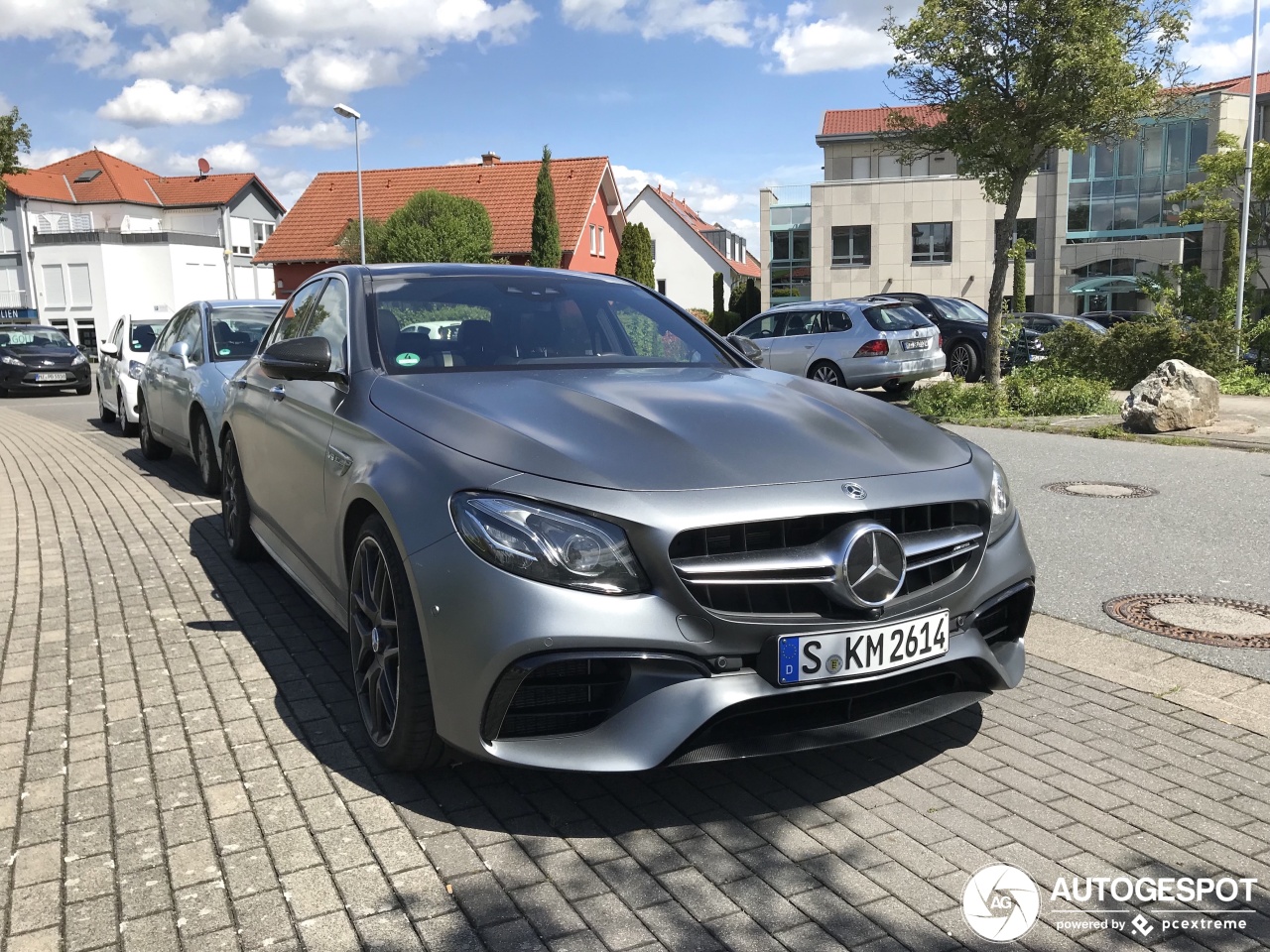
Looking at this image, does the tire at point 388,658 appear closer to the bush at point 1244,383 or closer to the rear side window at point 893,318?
the rear side window at point 893,318

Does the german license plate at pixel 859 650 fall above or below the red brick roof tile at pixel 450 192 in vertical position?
below

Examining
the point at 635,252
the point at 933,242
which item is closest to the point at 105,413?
the point at 933,242

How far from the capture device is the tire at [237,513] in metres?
6.05

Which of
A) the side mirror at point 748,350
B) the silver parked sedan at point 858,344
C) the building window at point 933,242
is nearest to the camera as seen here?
the side mirror at point 748,350

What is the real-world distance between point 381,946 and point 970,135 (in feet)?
47.9

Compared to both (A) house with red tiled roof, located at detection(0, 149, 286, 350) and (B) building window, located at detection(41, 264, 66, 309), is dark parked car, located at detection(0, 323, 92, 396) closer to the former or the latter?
(A) house with red tiled roof, located at detection(0, 149, 286, 350)

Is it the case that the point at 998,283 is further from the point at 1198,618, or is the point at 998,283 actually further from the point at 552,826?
the point at 552,826

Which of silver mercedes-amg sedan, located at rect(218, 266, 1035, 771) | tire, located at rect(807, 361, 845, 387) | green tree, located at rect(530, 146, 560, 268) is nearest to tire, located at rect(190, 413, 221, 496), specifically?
silver mercedes-amg sedan, located at rect(218, 266, 1035, 771)

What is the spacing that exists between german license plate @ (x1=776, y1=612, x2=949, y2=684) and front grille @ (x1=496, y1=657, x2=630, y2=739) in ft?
1.44

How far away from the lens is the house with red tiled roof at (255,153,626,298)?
50719 millimetres

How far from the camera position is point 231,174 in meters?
68.3

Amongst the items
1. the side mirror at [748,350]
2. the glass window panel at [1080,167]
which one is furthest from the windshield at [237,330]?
the glass window panel at [1080,167]

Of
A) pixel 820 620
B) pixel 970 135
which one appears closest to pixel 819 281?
pixel 970 135

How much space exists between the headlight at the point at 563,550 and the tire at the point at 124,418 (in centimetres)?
1199
